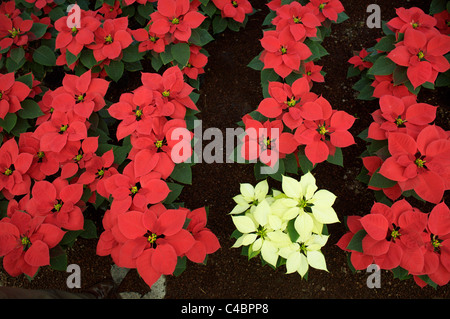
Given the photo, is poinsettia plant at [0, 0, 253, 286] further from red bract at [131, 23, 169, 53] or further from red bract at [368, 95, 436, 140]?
red bract at [368, 95, 436, 140]

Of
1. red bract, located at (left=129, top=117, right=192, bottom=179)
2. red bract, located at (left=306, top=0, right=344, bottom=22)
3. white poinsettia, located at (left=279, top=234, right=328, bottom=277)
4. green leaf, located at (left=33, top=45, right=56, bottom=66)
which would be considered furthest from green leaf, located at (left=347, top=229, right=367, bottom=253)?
green leaf, located at (left=33, top=45, right=56, bottom=66)

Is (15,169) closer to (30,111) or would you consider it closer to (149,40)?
(30,111)

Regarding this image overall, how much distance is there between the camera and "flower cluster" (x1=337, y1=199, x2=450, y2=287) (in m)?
1.04

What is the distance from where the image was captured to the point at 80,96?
1326 mm

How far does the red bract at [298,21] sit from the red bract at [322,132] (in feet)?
1.33

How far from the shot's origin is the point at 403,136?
1.12 m

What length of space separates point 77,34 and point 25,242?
1015mm

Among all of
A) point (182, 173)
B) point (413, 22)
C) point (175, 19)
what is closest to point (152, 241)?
point (182, 173)

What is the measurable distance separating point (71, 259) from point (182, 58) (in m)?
1.29

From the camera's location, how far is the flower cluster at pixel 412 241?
3.41 feet

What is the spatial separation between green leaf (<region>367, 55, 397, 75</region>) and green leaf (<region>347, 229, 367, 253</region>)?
0.81m

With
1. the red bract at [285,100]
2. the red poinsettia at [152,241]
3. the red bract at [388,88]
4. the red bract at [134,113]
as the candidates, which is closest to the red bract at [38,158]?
the red bract at [134,113]

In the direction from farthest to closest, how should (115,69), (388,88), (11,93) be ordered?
1. (115,69)
2. (388,88)
3. (11,93)

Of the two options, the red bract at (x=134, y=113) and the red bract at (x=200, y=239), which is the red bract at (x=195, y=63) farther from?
the red bract at (x=200, y=239)
